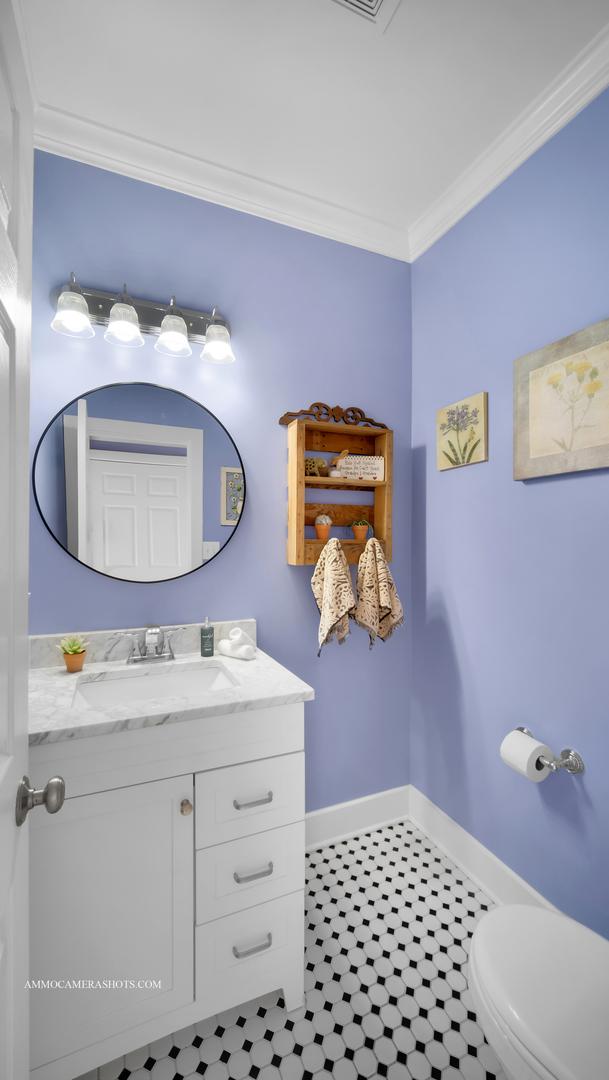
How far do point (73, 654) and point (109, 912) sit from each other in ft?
2.26

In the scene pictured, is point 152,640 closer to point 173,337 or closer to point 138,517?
point 138,517

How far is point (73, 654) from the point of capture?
144cm

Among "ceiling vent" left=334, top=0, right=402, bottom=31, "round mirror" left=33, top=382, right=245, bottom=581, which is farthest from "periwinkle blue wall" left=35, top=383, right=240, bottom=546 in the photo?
"ceiling vent" left=334, top=0, right=402, bottom=31

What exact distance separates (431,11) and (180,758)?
6.60 ft

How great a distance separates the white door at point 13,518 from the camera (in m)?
0.62

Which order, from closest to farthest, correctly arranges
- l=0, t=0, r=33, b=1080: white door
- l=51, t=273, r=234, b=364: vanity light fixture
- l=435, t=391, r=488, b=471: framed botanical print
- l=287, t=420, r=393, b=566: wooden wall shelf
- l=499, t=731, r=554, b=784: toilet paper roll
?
1. l=0, t=0, r=33, b=1080: white door
2. l=499, t=731, r=554, b=784: toilet paper roll
3. l=51, t=273, r=234, b=364: vanity light fixture
4. l=435, t=391, r=488, b=471: framed botanical print
5. l=287, t=420, r=393, b=566: wooden wall shelf

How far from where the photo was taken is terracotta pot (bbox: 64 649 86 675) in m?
1.43

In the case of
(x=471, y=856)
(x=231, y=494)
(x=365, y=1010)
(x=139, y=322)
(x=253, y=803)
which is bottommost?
(x=365, y=1010)

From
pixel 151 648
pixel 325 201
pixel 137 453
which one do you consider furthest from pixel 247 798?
pixel 325 201

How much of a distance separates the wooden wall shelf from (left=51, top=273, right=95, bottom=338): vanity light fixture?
0.79m

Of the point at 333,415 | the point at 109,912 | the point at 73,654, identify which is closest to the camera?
the point at 109,912

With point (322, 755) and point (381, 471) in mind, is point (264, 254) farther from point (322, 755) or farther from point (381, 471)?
point (322, 755)

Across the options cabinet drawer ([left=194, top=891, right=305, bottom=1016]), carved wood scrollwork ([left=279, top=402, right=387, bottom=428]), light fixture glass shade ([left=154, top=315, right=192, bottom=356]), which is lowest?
cabinet drawer ([left=194, top=891, right=305, bottom=1016])

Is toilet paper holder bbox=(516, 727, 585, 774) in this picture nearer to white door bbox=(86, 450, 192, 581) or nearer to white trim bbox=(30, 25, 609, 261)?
white door bbox=(86, 450, 192, 581)
